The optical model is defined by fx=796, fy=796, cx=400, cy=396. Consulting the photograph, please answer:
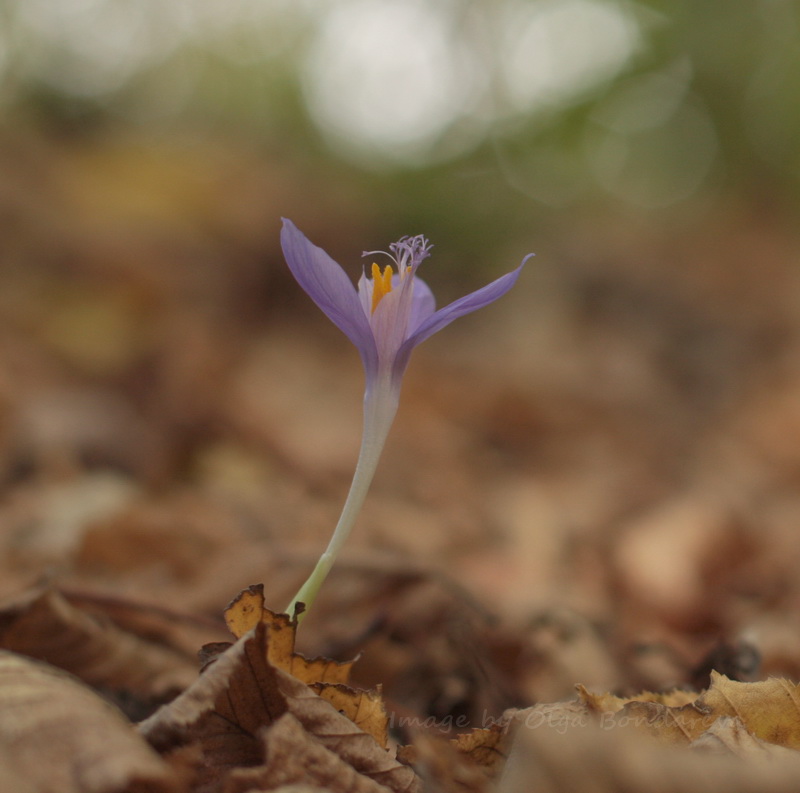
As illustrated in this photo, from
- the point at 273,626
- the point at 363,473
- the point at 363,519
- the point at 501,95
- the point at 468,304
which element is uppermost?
the point at 501,95

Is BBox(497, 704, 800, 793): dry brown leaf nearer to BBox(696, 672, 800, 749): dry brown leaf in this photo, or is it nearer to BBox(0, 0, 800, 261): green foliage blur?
BBox(696, 672, 800, 749): dry brown leaf

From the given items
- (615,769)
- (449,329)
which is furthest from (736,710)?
(449,329)

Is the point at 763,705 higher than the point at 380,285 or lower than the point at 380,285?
lower

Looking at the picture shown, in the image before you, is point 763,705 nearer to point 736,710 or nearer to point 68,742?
point 736,710

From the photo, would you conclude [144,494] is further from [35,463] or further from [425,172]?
[425,172]

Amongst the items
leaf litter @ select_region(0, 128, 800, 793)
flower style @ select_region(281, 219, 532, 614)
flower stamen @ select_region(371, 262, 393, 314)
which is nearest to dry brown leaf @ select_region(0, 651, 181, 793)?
leaf litter @ select_region(0, 128, 800, 793)

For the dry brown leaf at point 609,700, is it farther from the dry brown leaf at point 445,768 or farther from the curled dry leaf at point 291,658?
the curled dry leaf at point 291,658
